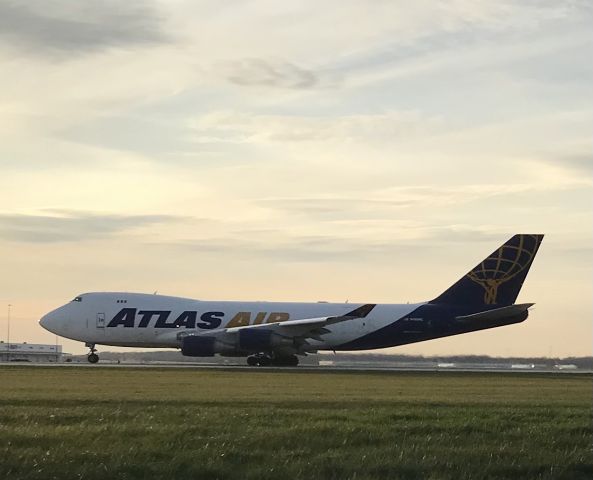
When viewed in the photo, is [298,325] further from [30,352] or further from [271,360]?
[30,352]

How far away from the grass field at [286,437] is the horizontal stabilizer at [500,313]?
28525 millimetres

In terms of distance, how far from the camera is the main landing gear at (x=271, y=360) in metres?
61.0

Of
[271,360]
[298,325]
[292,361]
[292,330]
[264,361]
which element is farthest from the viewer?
[292,361]

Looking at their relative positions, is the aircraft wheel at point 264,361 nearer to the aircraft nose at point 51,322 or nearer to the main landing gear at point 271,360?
the main landing gear at point 271,360

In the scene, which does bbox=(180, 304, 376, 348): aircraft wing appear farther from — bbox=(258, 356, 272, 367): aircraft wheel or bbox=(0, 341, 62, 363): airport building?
bbox=(0, 341, 62, 363): airport building

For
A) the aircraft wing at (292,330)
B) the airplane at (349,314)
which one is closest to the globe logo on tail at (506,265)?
the airplane at (349,314)

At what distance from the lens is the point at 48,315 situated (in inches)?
2630

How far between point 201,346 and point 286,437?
3923 cm

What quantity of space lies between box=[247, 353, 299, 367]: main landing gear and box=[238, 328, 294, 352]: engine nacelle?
91.2 inches

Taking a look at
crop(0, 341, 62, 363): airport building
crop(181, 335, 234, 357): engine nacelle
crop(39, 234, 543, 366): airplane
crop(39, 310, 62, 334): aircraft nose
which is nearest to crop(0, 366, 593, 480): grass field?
crop(181, 335, 234, 357): engine nacelle

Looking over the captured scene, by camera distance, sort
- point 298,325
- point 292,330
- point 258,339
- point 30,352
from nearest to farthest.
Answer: point 258,339, point 298,325, point 292,330, point 30,352

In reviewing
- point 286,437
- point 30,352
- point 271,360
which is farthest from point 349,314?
point 30,352

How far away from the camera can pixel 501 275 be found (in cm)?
6300

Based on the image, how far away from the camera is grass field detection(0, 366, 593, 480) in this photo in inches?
686
